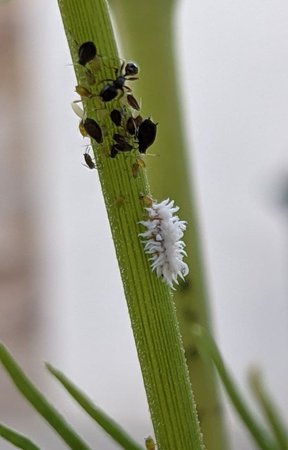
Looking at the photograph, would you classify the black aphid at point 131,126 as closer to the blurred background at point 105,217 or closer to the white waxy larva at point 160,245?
the white waxy larva at point 160,245

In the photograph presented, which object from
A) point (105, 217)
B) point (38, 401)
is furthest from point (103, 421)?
point (105, 217)

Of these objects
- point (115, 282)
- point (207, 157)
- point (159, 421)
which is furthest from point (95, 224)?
point (159, 421)

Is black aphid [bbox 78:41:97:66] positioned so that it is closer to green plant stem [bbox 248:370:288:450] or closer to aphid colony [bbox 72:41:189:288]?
aphid colony [bbox 72:41:189:288]

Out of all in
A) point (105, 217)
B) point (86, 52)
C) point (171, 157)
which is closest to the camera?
point (86, 52)

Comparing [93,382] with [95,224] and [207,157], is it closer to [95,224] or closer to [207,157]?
[95,224]

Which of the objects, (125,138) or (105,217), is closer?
(125,138)

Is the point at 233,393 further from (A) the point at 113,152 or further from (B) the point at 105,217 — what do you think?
(B) the point at 105,217

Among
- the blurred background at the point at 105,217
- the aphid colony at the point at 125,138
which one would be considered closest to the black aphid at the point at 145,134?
the aphid colony at the point at 125,138
